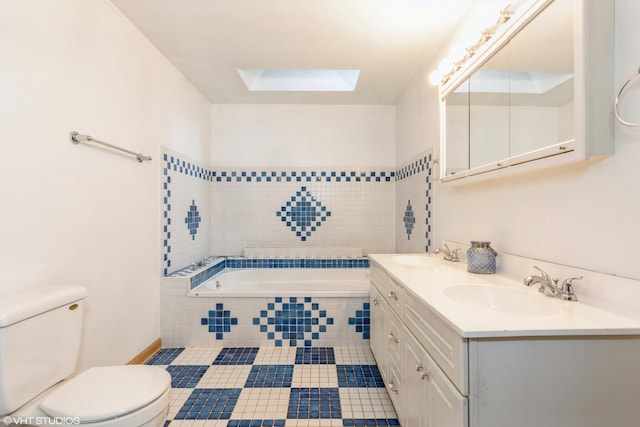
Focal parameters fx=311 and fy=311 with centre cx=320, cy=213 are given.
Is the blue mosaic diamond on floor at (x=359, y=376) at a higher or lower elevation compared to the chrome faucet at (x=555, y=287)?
lower

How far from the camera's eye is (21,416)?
111 centimetres

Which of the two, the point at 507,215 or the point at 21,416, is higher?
the point at 507,215

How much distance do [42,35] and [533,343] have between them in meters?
2.25

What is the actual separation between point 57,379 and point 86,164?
104cm

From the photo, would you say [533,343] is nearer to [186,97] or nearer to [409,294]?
[409,294]

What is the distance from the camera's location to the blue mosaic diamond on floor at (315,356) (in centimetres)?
225

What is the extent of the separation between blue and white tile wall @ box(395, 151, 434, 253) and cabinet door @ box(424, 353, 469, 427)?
154cm

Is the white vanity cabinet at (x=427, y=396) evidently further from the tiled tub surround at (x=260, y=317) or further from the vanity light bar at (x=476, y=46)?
the vanity light bar at (x=476, y=46)

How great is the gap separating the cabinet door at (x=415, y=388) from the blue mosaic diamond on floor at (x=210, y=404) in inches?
37.5

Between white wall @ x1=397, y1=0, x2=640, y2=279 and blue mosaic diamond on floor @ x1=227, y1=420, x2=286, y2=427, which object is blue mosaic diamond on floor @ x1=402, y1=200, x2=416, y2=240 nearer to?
white wall @ x1=397, y1=0, x2=640, y2=279

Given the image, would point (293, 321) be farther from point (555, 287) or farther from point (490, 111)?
point (490, 111)

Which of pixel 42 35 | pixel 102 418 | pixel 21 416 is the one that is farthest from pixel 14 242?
pixel 42 35

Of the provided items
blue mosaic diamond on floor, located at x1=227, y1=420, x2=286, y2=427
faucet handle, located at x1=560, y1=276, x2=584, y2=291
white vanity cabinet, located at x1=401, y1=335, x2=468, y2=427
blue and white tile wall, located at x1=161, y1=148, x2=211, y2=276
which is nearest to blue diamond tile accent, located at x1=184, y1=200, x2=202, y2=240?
blue and white tile wall, located at x1=161, y1=148, x2=211, y2=276

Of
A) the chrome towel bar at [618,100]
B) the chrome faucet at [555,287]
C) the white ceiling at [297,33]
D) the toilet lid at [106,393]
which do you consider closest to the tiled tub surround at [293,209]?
the white ceiling at [297,33]
